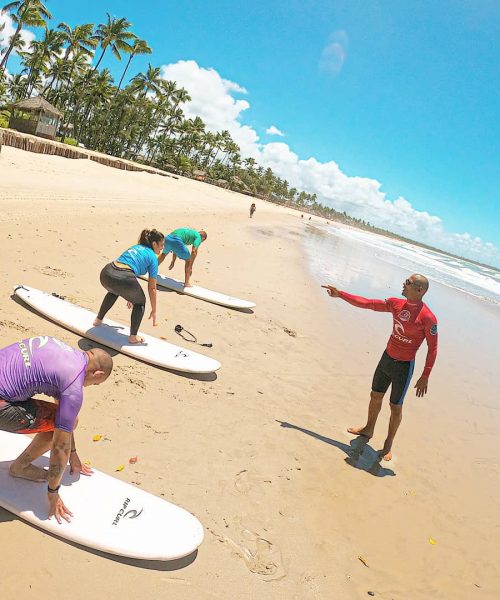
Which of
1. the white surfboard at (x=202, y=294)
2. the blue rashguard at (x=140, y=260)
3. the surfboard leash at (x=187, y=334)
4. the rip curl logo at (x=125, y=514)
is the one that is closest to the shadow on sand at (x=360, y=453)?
the surfboard leash at (x=187, y=334)

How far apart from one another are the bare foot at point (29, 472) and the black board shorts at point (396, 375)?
3720 mm

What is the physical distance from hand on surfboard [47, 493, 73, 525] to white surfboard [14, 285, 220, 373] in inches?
106

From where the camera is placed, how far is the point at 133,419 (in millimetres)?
4270

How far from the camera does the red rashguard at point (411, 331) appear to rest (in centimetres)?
455

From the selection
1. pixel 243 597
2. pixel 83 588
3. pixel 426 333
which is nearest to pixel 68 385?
pixel 83 588

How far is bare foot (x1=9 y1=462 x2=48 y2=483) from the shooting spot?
9.76 ft

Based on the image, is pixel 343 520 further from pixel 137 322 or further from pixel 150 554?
pixel 137 322

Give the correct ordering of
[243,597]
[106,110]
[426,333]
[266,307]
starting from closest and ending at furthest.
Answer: [243,597] < [426,333] < [266,307] < [106,110]

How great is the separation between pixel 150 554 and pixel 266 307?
7.39 metres

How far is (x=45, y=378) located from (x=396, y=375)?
3.83 meters

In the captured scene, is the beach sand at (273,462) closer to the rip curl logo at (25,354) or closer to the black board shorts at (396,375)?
the black board shorts at (396,375)

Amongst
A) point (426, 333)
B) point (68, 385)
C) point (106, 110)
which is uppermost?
point (106, 110)

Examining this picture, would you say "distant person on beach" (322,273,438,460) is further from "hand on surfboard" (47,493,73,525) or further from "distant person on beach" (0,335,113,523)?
"hand on surfboard" (47,493,73,525)

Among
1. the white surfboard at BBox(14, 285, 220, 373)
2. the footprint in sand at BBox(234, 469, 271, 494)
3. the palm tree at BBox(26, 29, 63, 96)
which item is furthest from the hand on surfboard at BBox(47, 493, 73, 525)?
the palm tree at BBox(26, 29, 63, 96)
